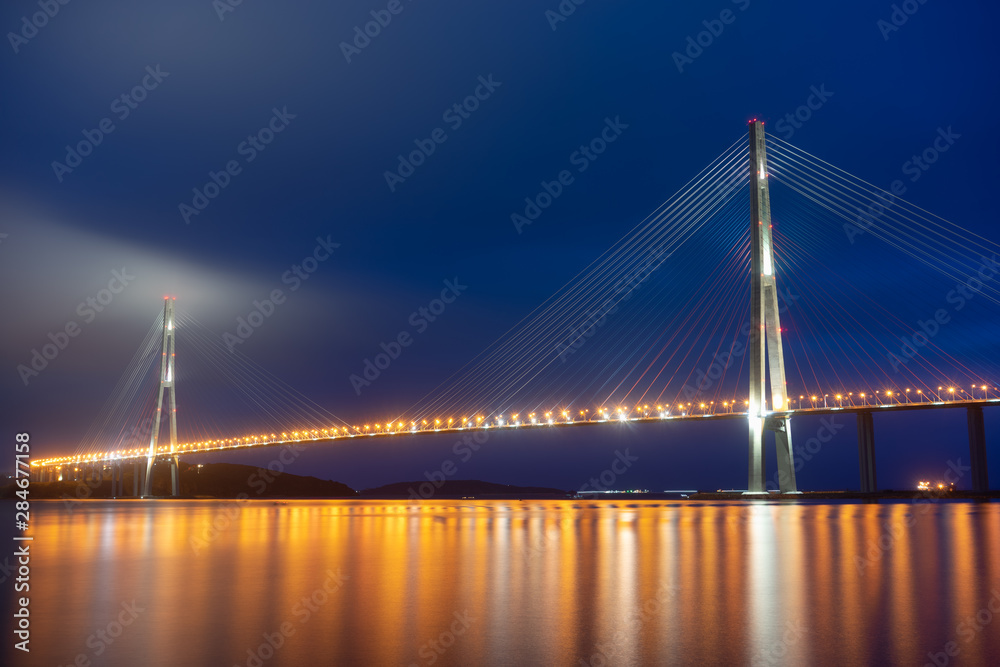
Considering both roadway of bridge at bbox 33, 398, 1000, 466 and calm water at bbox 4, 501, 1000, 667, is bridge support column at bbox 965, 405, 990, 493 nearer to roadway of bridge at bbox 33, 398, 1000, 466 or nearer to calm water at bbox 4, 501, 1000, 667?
roadway of bridge at bbox 33, 398, 1000, 466

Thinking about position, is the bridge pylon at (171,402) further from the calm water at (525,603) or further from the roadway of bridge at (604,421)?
the calm water at (525,603)

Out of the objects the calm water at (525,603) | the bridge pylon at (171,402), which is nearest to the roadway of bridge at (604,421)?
the bridge pylon at (171,402)

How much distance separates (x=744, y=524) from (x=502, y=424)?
111 ft

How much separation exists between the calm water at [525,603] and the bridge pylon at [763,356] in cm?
2512

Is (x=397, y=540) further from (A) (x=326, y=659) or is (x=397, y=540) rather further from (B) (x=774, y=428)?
(B) (x=774, y=428)

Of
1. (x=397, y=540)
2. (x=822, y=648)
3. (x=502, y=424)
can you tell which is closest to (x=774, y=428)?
(x=502, y=424)

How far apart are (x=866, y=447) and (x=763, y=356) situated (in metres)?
12.4

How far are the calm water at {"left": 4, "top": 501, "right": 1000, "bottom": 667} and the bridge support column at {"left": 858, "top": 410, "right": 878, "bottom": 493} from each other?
34.5 m

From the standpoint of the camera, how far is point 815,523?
78.8 ft

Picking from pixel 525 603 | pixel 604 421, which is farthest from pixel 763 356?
pixel 525 603

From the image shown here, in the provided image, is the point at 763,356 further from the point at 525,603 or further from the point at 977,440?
the point at 525,603

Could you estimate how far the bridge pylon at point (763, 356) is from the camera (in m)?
42.3

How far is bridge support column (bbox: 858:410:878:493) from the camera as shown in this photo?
4972 centimetres

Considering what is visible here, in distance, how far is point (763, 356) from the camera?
42.5m
